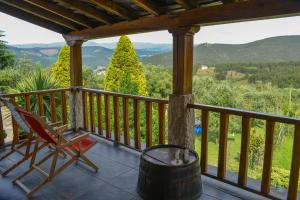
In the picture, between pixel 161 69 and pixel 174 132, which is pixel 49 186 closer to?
pixel 174 132

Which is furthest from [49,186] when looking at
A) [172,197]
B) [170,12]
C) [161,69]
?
[161,69]

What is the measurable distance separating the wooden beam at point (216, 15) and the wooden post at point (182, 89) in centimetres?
14

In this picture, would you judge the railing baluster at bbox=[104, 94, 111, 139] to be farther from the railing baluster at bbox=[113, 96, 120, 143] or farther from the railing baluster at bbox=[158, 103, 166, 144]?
the railing baluster at bbox=[158, 103, 166, 144]

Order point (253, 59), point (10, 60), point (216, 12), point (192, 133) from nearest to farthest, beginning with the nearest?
point (216, 12)
point (192, 133)
point (10, 60)
point (253, 59)

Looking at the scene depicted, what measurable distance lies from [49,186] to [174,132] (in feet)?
5.36

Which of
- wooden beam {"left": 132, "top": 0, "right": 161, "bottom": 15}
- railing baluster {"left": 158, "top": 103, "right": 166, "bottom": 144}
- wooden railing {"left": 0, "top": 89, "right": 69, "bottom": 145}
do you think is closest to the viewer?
wooden beam {"left": 132, "top": 0, "right": 161, "bottom": 15}

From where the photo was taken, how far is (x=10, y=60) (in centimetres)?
1664

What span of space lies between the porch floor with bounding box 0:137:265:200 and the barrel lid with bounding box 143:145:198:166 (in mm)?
631

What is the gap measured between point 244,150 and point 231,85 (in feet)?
58.9

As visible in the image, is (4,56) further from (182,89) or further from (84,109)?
(182,89)

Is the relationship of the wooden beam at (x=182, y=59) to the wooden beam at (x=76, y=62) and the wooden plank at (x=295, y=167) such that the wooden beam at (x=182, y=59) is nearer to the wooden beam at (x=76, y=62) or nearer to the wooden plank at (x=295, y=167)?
the wooden plank at (x=295, y=167)

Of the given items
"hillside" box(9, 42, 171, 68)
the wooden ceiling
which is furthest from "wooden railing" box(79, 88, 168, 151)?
"hillside" box(9, 42, 171, 68)

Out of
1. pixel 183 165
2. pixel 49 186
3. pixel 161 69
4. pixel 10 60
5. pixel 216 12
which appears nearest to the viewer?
pixel 183 165

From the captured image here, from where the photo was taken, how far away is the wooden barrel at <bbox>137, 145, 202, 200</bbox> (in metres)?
2.12
